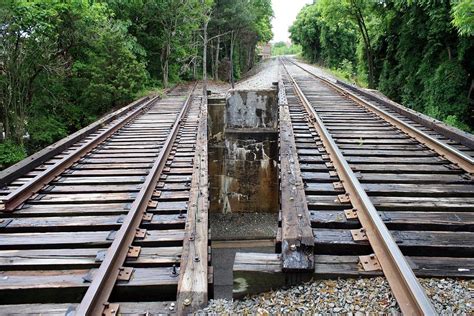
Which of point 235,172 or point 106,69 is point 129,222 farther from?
point 106,69

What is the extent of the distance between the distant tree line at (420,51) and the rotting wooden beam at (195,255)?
18.7 feet

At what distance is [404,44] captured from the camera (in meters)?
19.1

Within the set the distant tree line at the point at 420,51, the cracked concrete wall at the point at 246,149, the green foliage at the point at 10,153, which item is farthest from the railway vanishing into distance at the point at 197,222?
the green foliage at the point at 10,153

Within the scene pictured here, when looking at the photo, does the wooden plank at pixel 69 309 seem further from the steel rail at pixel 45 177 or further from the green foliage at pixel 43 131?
the green foliage at pixel 43 131

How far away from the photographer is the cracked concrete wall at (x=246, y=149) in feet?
37.1

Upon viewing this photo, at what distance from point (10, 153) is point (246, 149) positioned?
24.8 feet

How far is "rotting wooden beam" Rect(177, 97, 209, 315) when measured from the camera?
2.85 m

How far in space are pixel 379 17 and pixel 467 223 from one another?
20217 mm

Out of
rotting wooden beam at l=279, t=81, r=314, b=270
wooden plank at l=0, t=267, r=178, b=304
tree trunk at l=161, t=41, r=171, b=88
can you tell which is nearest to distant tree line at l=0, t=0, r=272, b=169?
tree trunk at l=161, t=41, r=171, b=88

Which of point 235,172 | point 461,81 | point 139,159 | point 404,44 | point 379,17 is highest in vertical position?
point 379,17

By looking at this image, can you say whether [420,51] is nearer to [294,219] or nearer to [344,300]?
[294,219]

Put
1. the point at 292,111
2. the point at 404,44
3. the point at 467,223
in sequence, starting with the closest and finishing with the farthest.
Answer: the point at 467,223 < the point at 292,111 < the point at 404,44

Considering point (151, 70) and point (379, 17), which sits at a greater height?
point (379, 17)

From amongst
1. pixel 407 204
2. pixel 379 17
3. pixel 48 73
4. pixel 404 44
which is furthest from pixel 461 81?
pixel 48 73
